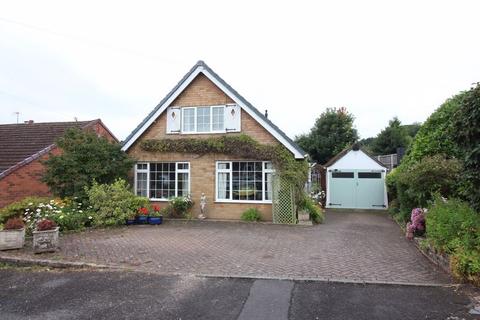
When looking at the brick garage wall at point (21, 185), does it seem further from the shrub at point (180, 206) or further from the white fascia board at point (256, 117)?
the white fascia board at point (256, 117)

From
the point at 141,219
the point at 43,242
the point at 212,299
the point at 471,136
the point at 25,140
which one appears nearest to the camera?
the point at 212,299

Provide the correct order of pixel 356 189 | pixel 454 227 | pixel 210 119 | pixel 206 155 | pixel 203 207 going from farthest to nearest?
pixel 356 189 < pixel 210 119 < pixel 206 155 < pixel 203 207 < pixel 454 227

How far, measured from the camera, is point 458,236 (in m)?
6.74

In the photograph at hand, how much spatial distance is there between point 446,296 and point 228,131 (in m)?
10.9

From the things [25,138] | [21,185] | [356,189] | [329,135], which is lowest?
[356,189]

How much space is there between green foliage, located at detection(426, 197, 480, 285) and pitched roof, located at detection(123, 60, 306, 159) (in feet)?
23.0

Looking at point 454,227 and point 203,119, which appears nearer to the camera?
point 454,227

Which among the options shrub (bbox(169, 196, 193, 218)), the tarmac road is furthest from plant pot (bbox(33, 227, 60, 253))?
shrub (bbox(169, 196, 193, 218))

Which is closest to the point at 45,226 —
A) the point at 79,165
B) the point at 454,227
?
the point at 79,165

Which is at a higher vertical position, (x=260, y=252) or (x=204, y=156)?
(x=204, y=156)

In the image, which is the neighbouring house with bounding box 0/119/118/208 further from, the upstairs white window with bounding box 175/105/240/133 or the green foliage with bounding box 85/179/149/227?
the upstairs white window with bounding box 175/105/240/133

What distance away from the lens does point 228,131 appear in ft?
49.5

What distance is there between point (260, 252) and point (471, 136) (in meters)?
5.18

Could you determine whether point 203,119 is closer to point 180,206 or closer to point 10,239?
point 180,206
